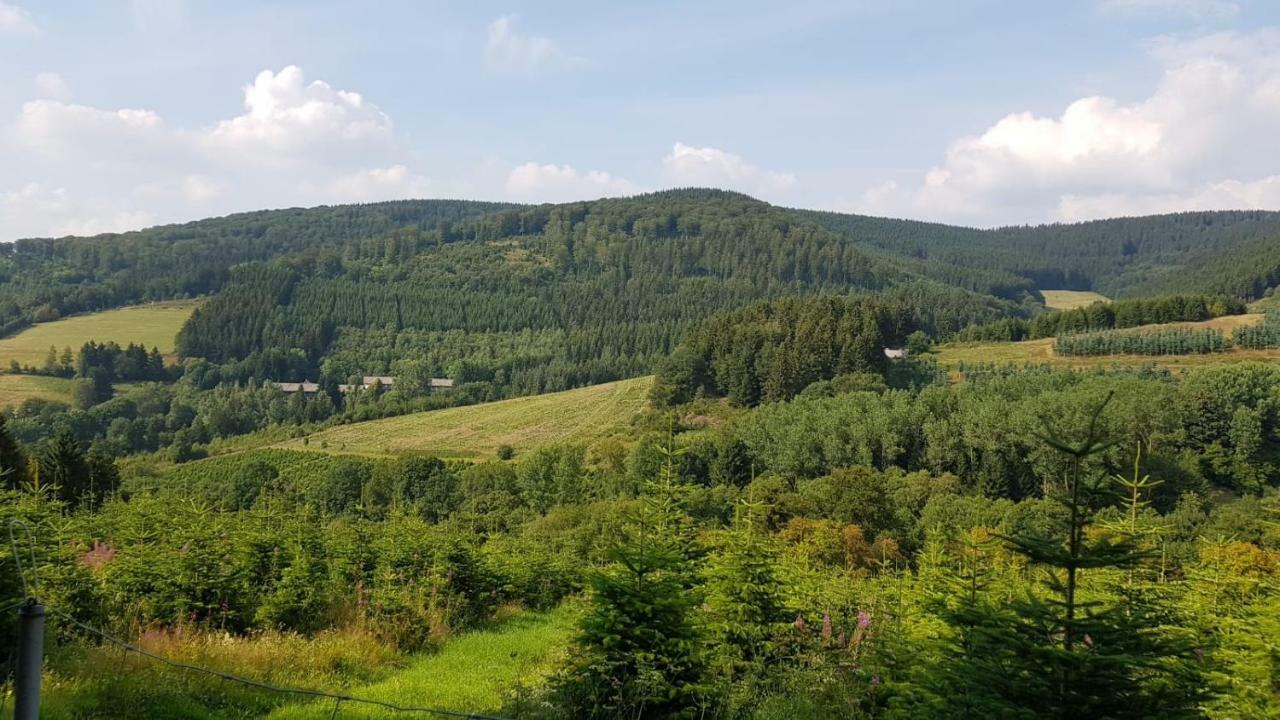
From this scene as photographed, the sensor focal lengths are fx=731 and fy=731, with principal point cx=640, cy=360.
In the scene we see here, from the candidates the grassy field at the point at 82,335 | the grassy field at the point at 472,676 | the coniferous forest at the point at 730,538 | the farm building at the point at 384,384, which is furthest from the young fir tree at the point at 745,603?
the grassy field at the point at 82,335

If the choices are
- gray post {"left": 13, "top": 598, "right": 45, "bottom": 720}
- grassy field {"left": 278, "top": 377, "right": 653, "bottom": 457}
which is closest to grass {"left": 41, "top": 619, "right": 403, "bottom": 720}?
gray post {"left": 13, "top": 598, "right": 45, "bottom": 720}

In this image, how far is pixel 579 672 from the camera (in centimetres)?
1036

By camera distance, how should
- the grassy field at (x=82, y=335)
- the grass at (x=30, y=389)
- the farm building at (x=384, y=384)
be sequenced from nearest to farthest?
the grass at (x=30, y=389) → the grassy field at (x=82, y=335) → the farm building at (x=384, y=384)

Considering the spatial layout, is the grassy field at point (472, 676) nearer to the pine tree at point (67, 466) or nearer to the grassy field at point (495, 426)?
the pine tree at point (67, 466)

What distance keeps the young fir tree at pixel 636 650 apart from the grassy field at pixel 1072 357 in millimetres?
101007

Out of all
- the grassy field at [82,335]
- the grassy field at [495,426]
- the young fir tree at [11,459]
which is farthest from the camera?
the grassy field at [82,335]

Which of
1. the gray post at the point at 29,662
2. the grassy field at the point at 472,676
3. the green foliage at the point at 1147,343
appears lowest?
the grassy field at the point at 472,676

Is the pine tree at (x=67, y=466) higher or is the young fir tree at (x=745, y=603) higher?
the young fir tree at (x=745, y=603)

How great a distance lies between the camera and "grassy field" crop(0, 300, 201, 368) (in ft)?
524

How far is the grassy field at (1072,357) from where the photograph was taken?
3578 inches

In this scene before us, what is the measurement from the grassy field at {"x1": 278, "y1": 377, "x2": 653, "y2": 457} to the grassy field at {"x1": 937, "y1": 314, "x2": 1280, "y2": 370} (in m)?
48.6

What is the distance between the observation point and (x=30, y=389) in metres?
138

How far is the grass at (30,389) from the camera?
432ft

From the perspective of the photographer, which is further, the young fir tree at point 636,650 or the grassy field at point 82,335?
the grassy field at point 82,335
